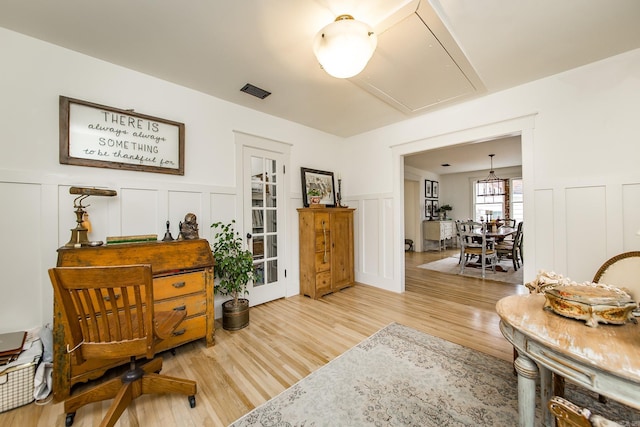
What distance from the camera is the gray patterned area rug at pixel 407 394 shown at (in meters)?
1.40

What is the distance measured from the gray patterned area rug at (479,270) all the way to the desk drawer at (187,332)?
4.45 metres

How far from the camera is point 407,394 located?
1.59 metres

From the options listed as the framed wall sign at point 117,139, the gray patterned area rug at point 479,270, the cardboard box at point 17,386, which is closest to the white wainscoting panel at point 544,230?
the gray patterned area rug at point 479,270

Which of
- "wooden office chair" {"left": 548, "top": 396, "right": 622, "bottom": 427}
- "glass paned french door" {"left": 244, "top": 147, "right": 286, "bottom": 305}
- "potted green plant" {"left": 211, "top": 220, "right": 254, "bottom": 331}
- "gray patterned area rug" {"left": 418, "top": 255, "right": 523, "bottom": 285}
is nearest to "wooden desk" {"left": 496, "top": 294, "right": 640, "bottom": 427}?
"wooden office chair" {"left": 548, "top": 396, "right": 622, "bottom": 427}

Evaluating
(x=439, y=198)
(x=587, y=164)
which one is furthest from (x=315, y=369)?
(x=439, y=198)

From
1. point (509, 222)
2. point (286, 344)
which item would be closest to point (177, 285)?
point (286, 344)

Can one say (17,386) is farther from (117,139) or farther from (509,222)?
(509,222)

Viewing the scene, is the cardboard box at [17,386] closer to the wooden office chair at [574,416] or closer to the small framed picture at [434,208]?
the wooden office chair at [574,416]

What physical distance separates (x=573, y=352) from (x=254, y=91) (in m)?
3.00

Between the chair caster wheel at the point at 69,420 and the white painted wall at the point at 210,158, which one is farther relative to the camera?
the white painted wall at the point at 210,158

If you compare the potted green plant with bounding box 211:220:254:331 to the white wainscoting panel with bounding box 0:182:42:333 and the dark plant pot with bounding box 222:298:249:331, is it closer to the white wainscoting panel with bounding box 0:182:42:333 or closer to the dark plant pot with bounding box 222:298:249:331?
the dark plant pot with bounding box 222:298:249:331

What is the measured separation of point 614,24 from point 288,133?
311 cm

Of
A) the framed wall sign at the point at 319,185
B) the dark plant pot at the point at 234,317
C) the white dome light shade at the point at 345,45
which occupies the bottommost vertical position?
the dark plant pot at the point at 234,317

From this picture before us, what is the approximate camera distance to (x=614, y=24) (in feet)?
5.72
